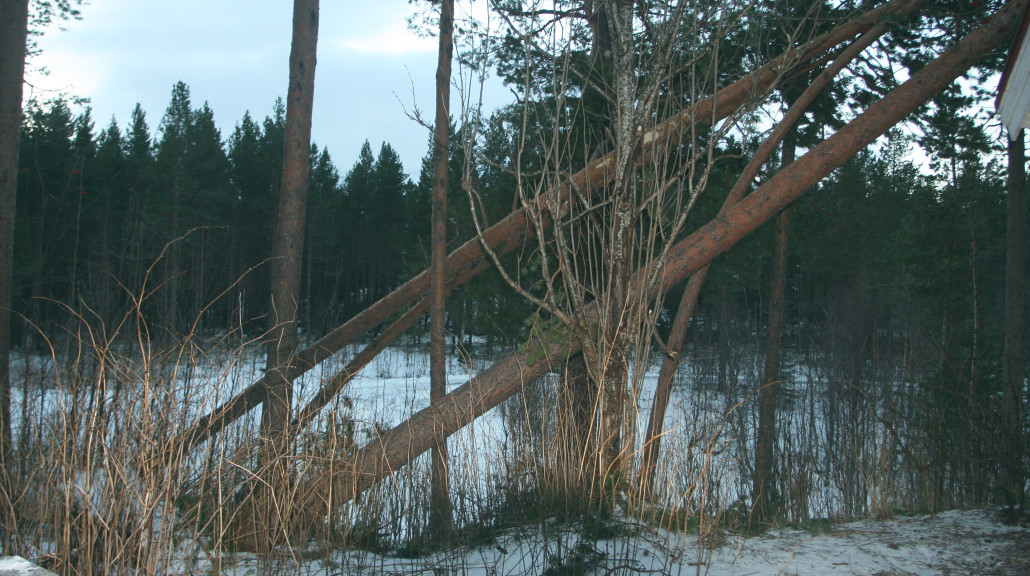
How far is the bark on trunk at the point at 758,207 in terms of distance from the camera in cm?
505

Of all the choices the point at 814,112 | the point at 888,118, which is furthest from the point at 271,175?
the point at 888,118

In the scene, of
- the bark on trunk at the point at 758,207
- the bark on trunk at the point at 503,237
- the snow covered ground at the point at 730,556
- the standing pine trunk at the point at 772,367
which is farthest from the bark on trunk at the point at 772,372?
the snow covered ground at the point at 730,556

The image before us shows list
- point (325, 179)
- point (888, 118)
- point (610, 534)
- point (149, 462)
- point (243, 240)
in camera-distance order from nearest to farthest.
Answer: point (149, 462) → point (610, 534) → point (888, 118) → point (243, 240) → point (325, 179)

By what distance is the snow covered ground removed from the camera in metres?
3.28

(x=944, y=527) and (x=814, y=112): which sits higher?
(x=814, y=112)

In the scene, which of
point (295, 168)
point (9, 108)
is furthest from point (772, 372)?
point (9, 108)

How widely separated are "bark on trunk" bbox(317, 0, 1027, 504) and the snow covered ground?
112 cm

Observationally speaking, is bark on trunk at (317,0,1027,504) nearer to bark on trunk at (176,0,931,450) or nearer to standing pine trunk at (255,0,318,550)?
bark on trunk at (176,0,931,450)

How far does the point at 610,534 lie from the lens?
12.1ft

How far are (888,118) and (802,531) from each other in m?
3.60

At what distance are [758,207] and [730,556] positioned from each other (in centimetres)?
291

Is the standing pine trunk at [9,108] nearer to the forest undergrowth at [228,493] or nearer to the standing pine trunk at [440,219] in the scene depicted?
the forest undergrowth at [228,493]

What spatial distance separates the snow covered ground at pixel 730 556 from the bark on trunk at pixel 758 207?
1.12 metres

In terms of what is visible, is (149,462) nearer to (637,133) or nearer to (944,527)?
(637,133)
